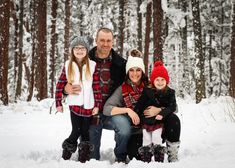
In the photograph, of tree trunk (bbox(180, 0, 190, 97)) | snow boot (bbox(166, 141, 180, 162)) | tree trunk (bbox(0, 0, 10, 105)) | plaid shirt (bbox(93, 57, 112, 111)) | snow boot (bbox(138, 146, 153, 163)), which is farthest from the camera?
tree trunk (bbox(180, 0, 190, 97))

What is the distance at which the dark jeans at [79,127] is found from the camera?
196 inches

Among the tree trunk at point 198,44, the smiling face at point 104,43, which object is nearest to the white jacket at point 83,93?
the smiling face at point 104,43

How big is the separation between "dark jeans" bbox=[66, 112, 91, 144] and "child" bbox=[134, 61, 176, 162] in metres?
0.74

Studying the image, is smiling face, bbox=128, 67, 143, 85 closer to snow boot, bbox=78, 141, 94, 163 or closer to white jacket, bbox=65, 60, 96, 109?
white jacket, bbox=65, 60, 96, 109

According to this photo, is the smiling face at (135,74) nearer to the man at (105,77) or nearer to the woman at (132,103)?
the woman at (132,103)

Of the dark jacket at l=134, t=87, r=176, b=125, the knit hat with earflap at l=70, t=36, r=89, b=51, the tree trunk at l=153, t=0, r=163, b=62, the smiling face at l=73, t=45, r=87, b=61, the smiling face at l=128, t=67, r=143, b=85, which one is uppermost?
the tree trunk at l=153, t=0, r=163, b=62

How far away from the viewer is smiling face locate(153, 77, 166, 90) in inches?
194

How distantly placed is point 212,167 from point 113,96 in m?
1.86

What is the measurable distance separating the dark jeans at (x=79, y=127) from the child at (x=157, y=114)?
0.74m

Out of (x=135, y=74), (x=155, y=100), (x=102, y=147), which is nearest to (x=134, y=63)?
(x=135, y=74)

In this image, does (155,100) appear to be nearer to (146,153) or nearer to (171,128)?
(171,128)

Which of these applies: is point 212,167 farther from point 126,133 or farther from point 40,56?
point 40,56

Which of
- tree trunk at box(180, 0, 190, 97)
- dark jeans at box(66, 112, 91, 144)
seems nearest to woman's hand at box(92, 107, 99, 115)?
dark jeans at box(66, 112, 91, 144)

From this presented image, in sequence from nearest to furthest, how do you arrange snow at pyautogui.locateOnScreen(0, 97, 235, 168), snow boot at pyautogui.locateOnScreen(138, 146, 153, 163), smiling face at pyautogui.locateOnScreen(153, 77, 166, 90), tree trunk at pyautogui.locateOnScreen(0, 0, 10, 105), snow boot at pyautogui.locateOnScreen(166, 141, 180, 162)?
1. snow at pyautogui.locateOnScreen(0, 97, 235, 168)
2. snow boot at pyautogui.locateOnScreen(138, 146, 153, 163)
3. snow boot at pyautogui.locateOnScreen(166, 141, 180, 162)
4. smiling face at pyautogui.locateOnScreen(153, 77, 166, 90)
5. tree trunk at pyautogui.locateOnScreen(0, 0, 10, 105)
